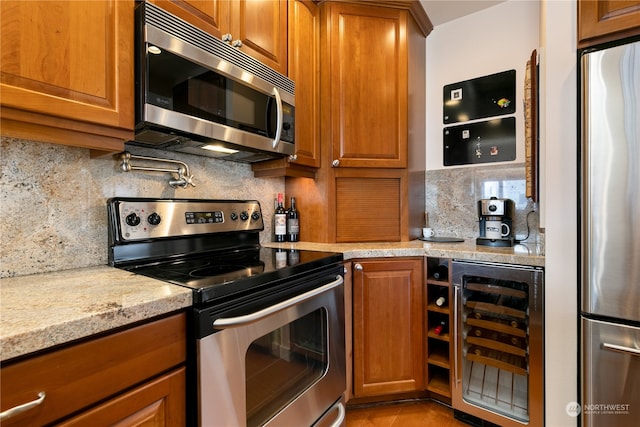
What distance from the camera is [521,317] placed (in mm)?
1342

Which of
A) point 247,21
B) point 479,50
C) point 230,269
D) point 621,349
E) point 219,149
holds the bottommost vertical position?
point 621,349

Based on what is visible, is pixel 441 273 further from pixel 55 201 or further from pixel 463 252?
pixel 55 201

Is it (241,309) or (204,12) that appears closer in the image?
(241,309)

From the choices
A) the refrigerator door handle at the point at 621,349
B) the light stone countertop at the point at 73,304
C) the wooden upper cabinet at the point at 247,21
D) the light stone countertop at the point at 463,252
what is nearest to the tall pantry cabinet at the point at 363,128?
the light stone countertop at the point at 463,252

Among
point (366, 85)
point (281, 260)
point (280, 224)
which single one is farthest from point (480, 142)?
point (281, 260)

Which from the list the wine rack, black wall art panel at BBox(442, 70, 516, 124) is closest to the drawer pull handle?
the wine rack

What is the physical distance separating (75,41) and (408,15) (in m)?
1.86

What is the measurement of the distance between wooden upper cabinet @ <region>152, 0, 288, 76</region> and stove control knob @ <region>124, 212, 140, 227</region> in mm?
792

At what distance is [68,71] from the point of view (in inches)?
32.9

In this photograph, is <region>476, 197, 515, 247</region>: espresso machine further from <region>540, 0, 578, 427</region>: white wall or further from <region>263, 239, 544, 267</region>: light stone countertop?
<region>540, 0, 578, 427</region>: white wall

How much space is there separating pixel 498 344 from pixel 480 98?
156cm

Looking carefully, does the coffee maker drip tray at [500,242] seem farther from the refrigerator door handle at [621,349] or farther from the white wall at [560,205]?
the refrigerator door handle at [621,349]

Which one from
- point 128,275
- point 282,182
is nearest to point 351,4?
point 282,182

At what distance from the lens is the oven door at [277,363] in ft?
2.63
